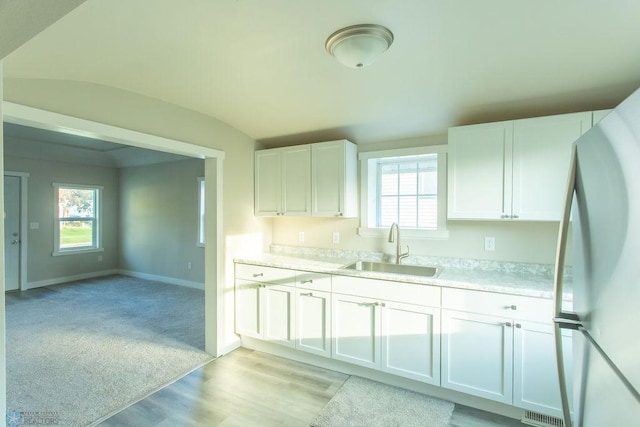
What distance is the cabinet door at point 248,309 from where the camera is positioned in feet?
10.2

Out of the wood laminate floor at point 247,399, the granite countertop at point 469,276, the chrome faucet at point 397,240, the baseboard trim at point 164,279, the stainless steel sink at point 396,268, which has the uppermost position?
the chrome faucet at point 397,240

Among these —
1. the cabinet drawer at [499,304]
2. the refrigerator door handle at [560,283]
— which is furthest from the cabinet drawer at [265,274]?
the refrigerator door handle at [560,283]

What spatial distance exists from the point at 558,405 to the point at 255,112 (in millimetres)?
3118

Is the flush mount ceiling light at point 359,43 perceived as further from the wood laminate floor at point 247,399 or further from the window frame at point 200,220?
the window frame at point 200,220

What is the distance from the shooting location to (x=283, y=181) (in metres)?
3.36

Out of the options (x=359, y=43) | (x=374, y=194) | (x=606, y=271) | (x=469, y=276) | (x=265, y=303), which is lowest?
(x=265, y=303)

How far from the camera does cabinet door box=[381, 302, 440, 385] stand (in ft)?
7.62

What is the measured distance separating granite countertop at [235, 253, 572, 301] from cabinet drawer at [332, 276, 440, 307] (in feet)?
0.14

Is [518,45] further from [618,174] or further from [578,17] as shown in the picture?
[618,174]

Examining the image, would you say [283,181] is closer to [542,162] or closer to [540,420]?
[542,162]

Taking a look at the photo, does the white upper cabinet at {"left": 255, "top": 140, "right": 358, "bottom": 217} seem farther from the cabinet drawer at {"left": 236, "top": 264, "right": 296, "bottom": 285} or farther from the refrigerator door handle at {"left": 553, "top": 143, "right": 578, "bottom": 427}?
the refrigerator door handle at {"left": 553, "top": 143, "right": 578, "bottom": 427}

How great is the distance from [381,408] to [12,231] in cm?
660

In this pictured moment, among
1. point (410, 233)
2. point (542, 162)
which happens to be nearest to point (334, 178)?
point (410, 233)

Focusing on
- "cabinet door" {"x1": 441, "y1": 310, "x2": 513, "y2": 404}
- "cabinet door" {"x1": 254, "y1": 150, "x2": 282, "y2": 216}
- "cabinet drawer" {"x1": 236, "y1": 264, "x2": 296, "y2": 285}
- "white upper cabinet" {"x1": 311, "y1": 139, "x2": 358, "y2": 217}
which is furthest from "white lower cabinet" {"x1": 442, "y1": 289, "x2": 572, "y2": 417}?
"cabinet door" {"x1": 254, "y1": 150, "x2": 282, "y2": 216}
